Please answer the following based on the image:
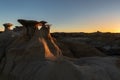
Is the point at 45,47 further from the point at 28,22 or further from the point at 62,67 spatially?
the point at 62,67

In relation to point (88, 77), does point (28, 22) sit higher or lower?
higher

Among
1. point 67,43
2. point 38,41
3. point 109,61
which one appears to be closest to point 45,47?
point 38,41

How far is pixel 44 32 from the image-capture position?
2472cm

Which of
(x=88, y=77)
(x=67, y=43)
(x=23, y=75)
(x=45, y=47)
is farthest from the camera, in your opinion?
(x=67, y=43)

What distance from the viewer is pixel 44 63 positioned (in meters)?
19.4

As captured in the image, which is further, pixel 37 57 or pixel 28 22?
pixel 28 22

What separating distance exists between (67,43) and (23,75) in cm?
1339

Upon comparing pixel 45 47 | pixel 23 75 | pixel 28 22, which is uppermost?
pixel 28 22

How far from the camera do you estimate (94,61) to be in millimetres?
20422

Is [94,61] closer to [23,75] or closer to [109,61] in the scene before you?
[109,61]

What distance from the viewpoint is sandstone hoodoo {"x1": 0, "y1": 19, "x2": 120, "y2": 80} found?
58.3 feet

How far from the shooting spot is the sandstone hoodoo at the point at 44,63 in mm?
17781

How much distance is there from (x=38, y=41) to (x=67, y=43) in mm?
10341

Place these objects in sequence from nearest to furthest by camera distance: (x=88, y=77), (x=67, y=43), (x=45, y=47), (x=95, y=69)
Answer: (x=88, y=77), (x=95, y=69), (x=45, y=47), (x=67, y=43)
